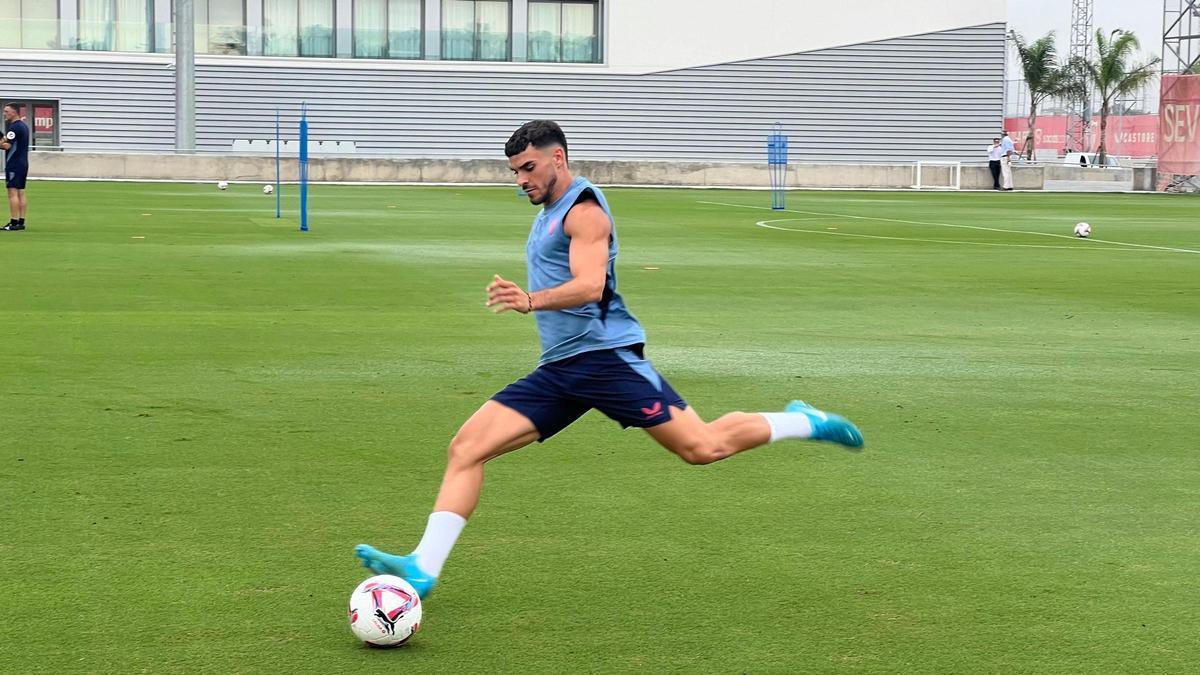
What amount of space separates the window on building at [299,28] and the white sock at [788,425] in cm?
5801

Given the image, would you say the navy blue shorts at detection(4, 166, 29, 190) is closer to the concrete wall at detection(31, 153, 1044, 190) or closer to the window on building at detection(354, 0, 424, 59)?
the concrete wall at detection(31, 153, 1044, 190)

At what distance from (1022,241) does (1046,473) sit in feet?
63.5

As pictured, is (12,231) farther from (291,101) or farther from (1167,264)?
(291,101)

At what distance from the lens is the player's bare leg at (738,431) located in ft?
19.5

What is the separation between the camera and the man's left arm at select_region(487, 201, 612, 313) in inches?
217

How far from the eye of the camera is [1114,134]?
9450cm

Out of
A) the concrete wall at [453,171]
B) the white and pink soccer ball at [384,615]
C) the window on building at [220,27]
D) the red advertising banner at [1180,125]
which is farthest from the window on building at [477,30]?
the white and pink soccer ball at [384,615]

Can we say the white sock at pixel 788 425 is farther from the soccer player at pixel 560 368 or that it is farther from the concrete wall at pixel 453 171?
the concrete wall at pixel 453 171

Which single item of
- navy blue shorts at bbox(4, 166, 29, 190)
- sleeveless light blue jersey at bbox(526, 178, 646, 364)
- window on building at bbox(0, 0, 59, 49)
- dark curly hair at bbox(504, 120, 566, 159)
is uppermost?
window on building at bbox(0, 0, 59, 49)

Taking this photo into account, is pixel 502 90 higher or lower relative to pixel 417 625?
higher

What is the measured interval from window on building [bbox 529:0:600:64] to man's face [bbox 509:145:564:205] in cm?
5957

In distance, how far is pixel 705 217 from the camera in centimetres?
3353

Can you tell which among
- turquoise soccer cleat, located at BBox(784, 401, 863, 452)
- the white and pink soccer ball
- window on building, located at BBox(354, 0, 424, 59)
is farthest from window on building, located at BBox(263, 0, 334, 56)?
the white and pink soccer ball

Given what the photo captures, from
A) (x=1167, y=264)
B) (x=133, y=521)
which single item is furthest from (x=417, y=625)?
(x=1167, y=264)
